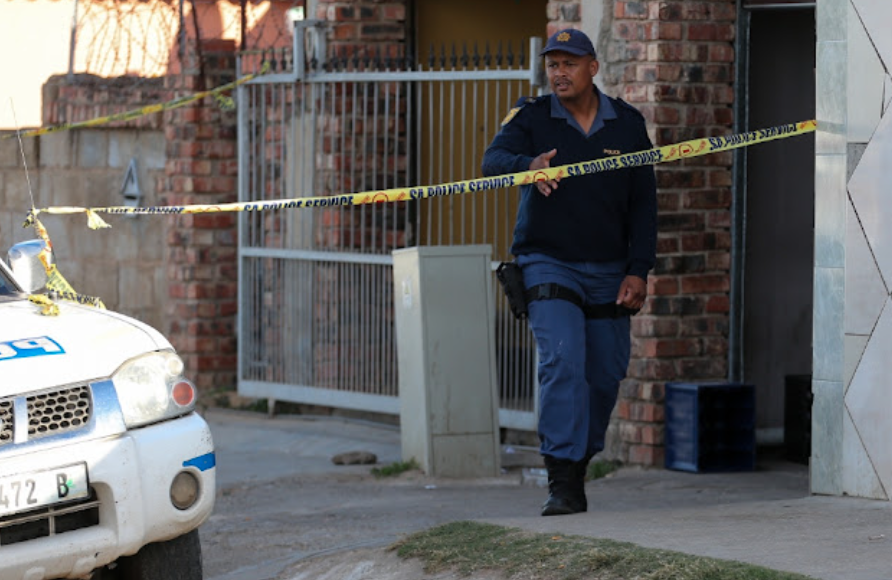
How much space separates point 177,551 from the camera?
5926mm

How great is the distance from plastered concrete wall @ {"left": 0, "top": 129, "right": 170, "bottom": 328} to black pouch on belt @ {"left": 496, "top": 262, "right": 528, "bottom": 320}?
5615mm

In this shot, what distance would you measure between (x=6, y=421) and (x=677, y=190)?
14.6ft

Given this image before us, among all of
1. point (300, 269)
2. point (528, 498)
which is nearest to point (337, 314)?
point (300, 269)

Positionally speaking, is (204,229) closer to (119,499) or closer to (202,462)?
(202,462)

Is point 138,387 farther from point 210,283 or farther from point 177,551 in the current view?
point 210,283

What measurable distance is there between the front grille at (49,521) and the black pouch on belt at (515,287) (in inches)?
91.3

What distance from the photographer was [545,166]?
7.14 m

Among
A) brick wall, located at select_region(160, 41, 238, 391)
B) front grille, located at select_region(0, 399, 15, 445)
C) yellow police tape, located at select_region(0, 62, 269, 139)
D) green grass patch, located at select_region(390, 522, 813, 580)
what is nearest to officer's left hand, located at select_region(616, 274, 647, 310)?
green grass patch, located at select_region(390, 522, 813, 580)

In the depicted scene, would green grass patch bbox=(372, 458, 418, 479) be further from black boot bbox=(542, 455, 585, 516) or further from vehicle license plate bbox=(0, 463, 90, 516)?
vehicle license plate bbox=(0, 463, 90, 516)

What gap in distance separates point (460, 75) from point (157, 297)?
3696 millimetres

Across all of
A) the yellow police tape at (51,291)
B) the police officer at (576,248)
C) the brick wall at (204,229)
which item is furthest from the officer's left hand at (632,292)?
the brick wall at (204,229)

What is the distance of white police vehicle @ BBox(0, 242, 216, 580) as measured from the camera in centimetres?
542

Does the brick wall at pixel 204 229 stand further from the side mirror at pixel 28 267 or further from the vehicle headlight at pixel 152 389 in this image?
the vehicle headlight at pixel 152 389

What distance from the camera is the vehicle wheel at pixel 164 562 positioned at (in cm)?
589
